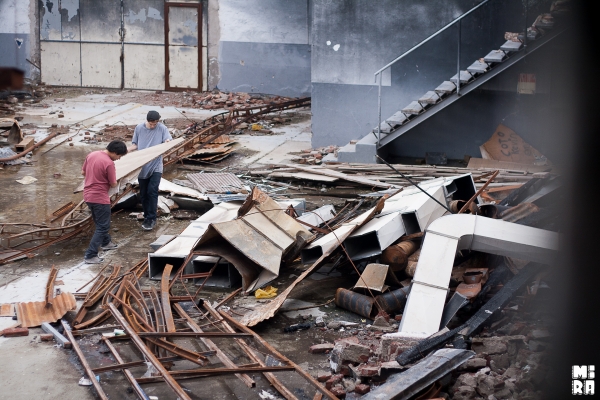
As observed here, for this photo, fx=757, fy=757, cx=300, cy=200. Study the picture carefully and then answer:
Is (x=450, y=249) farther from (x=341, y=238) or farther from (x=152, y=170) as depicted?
(x=152, y=170)

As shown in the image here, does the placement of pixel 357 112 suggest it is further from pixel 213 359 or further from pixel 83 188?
pixel 213 359

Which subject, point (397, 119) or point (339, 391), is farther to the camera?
point (397, 119)

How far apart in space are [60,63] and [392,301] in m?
18.5

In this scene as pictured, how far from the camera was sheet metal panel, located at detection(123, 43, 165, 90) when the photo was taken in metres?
23.3

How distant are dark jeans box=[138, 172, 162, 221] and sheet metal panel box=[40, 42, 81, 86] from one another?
13994 millimetres

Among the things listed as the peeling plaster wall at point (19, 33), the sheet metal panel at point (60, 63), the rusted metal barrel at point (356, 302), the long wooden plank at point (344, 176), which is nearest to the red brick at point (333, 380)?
the rusted metal barrel at point (356, 302)

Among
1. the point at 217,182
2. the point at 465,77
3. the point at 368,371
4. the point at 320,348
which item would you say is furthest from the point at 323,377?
the point at 465,77

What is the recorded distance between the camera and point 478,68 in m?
13.7

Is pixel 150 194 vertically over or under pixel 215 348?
over

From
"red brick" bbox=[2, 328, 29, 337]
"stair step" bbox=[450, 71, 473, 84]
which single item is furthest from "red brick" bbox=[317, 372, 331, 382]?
"stair step" bbox=[450, 71, 473, 84]

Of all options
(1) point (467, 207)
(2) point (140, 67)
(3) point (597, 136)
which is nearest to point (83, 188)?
(1) point (467, 207)

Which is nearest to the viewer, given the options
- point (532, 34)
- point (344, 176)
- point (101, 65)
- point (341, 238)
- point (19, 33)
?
point (341, 238)

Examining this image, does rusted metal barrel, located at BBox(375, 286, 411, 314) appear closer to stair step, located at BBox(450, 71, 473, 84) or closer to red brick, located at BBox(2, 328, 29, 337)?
red brick, located at BBox(2, 328, 29, 337)

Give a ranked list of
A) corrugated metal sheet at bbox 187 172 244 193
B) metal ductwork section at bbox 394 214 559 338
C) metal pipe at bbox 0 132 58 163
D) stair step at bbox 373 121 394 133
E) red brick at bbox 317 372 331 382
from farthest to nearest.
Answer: stair step at bbox 373 121 394 133 → metal pipe at bbox 0 132 58 163 → corrugated metal sheet at bbox 187 172 244 193 → metal ductwork section at bbox 394 214 559 338 → red brick at bbox 317 372 331 382
